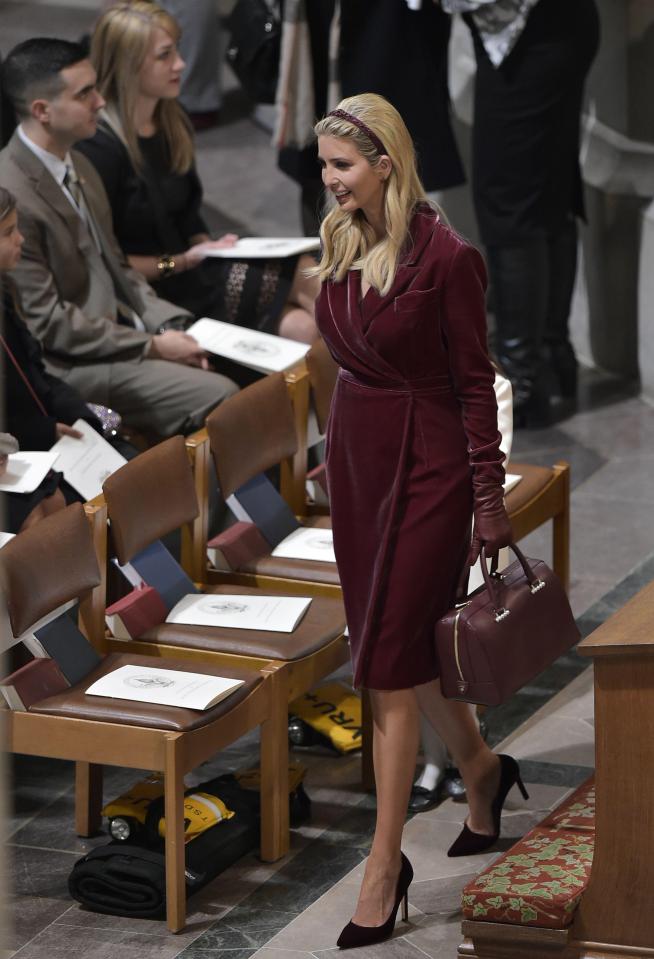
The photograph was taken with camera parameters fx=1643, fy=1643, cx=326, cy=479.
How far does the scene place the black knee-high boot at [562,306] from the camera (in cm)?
720

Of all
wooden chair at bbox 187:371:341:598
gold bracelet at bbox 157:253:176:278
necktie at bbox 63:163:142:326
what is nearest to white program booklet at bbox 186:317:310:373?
necktie at bbox 63:163:142:326

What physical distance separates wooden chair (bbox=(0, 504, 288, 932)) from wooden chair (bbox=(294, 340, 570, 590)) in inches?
47.4

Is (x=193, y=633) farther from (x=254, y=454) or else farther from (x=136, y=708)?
(x=254, y=454)

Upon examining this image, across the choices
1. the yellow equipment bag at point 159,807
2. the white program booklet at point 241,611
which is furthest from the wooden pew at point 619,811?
the white program booklet at point 241,611

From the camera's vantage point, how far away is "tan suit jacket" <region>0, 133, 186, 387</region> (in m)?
5.27

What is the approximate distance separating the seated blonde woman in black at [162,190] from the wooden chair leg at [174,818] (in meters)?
2.67

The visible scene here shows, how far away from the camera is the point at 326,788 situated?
4.41 m

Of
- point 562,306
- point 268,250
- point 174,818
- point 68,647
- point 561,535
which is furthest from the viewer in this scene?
point 562,306

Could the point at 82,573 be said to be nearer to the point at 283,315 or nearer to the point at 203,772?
the point at 203,772

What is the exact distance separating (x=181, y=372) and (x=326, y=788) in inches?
64.8

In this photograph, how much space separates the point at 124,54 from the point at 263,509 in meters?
1.96

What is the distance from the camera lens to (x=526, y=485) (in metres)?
4.98

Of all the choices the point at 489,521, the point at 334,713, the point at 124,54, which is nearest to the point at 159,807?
the point at 334,713

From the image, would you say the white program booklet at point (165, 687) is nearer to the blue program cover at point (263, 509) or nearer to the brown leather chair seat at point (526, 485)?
the blue program cover at point (263, 509)
